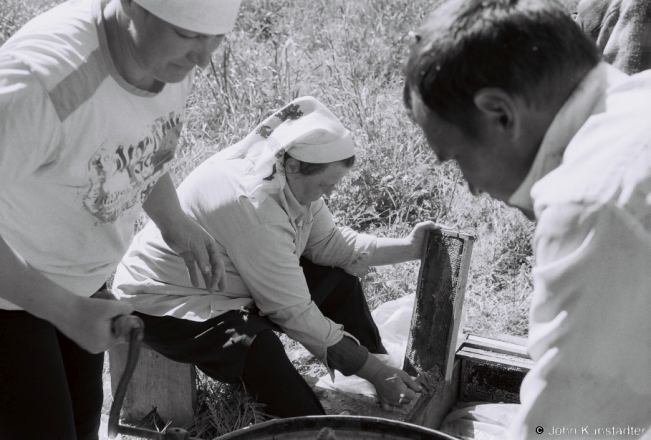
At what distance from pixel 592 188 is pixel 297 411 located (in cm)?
192

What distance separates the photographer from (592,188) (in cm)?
84

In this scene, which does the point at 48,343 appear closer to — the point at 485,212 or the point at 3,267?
the point at 3,267

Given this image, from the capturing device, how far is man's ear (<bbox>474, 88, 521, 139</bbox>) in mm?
932

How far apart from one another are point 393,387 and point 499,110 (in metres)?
1.98

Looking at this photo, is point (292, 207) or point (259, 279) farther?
point (292, 207)

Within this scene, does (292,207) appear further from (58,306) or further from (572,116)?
(572,116)

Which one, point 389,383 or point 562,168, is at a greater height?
A: point 562,168

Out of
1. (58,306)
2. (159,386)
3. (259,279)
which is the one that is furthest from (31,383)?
(159,386)

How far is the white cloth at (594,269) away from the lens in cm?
83

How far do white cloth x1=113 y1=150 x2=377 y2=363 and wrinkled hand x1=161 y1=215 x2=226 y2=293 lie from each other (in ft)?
1.28

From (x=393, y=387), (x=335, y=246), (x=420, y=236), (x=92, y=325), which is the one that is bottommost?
(x=393, y=387)

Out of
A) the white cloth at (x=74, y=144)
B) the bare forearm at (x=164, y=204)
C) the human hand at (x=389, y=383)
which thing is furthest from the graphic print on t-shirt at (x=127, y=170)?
the human hand at (x=389, y=383)

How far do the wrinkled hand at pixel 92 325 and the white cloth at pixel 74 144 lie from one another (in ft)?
1.03

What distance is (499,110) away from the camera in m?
0.95
